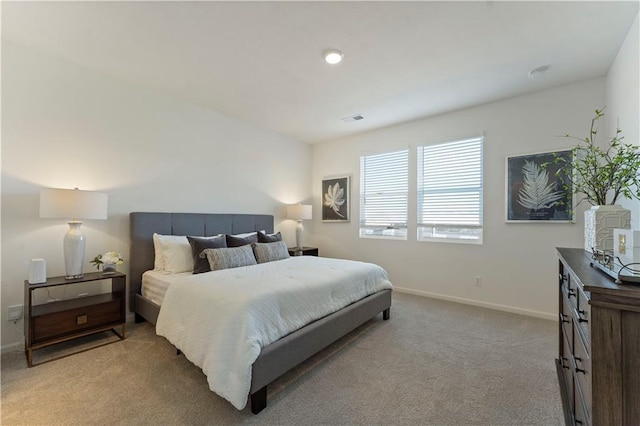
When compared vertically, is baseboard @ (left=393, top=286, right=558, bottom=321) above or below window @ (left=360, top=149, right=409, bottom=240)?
below

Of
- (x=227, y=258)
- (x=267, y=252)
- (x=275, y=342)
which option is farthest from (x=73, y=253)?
(x=275, y=342)

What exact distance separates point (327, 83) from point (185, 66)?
4.82 feet

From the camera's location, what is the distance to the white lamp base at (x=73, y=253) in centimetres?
248

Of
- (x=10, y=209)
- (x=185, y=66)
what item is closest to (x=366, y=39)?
(x=185, y=66)

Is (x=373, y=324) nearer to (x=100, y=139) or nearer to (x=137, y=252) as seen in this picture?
(x=137, y=252)

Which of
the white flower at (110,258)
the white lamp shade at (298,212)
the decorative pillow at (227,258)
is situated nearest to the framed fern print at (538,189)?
the white lamp shade at (298,212)

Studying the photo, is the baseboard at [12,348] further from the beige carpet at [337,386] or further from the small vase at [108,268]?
the small vase at [108,268]

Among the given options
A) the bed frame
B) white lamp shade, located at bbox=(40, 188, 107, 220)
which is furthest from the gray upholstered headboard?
white lamp shade, located at bbox=(40, 188, 107, 220)

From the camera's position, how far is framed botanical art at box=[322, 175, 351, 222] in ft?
16.7

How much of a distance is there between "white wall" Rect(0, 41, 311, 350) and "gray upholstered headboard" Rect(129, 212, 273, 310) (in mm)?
156

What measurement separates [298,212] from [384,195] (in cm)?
150

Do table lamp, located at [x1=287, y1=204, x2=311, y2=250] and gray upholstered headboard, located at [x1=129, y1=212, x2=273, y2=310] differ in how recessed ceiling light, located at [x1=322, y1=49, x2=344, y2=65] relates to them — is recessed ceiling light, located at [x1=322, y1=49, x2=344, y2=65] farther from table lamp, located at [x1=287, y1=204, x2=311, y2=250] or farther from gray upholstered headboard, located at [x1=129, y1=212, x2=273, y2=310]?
table lamp, located at [x1=287, y1=204, x2=311, y2=250]

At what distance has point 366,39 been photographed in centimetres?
232

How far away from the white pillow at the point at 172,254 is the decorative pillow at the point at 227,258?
245 millimetres
